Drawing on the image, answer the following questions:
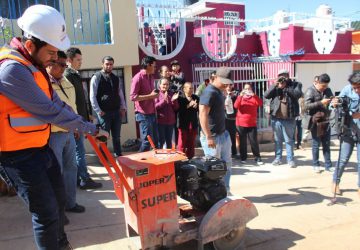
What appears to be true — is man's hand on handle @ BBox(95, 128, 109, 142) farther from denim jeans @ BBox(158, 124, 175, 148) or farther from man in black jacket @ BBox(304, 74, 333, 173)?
man in black jacket @ BBox(304, 74, 333, 173)

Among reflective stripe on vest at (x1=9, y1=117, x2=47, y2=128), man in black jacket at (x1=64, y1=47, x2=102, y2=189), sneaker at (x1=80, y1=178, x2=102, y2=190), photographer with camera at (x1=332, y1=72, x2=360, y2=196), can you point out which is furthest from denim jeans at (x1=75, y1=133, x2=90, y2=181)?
photographer with camera at (x1=332, y1=72, x2=360, y2=196)

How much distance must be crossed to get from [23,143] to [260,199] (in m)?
3.76

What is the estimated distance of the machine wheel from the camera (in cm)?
360

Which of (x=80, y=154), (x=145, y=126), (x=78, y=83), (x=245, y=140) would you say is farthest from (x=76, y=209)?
(x=245, y=140)

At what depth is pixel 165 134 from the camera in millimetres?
7043

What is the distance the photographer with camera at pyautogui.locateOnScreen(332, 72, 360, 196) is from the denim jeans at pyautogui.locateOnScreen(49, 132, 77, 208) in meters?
3.56

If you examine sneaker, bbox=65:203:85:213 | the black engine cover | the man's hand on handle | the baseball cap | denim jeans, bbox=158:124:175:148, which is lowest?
sneaker, bbox=65:203:85:213

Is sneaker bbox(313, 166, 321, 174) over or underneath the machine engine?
underneath

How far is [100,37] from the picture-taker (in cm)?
917

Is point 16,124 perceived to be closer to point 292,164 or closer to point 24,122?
point 24,122

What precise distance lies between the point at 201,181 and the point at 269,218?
141 centimetres

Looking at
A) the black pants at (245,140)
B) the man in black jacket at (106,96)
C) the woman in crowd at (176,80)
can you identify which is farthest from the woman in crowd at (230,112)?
the man in black jacket at (106,96)

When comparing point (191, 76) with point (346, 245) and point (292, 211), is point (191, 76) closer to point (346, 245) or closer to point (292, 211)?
point (292, 211)

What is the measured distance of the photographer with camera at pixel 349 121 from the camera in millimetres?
5293
